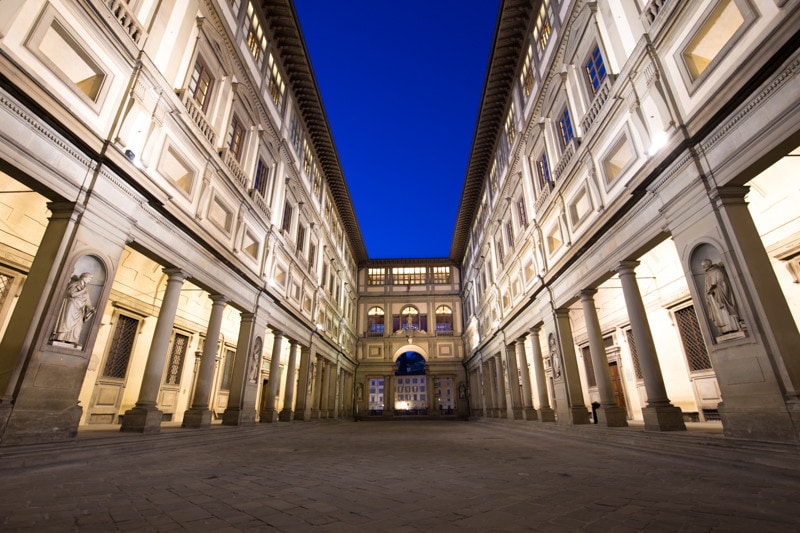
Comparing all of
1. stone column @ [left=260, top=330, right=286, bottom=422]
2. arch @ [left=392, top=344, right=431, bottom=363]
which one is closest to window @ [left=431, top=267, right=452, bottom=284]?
arch @ [left=392, top=344, right=431, bottom=363]

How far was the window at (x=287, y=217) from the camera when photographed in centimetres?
1838

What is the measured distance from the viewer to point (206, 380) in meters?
11.8

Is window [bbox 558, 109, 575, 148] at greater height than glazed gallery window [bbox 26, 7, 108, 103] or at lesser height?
greater

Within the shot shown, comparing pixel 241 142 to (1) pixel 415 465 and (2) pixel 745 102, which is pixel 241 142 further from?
(2) pixel 745 102

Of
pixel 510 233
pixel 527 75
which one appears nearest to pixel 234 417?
pixel 510 233

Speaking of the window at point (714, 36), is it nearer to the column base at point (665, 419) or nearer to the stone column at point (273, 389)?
the column base at point (665, 419)

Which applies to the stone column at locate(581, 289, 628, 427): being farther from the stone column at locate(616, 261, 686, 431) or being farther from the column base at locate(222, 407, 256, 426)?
the column base at locate(222, 407, 256, 426)

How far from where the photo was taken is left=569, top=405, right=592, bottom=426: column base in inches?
491

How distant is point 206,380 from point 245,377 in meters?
2.20

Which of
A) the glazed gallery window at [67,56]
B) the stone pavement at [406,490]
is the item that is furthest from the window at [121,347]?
the glazed gallery window at [67,56]

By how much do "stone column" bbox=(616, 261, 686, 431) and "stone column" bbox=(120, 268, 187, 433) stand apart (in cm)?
1153

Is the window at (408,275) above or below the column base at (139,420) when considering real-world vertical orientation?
above

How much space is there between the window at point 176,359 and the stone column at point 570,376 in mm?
15060

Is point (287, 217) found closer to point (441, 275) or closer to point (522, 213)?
point (522, 213)
